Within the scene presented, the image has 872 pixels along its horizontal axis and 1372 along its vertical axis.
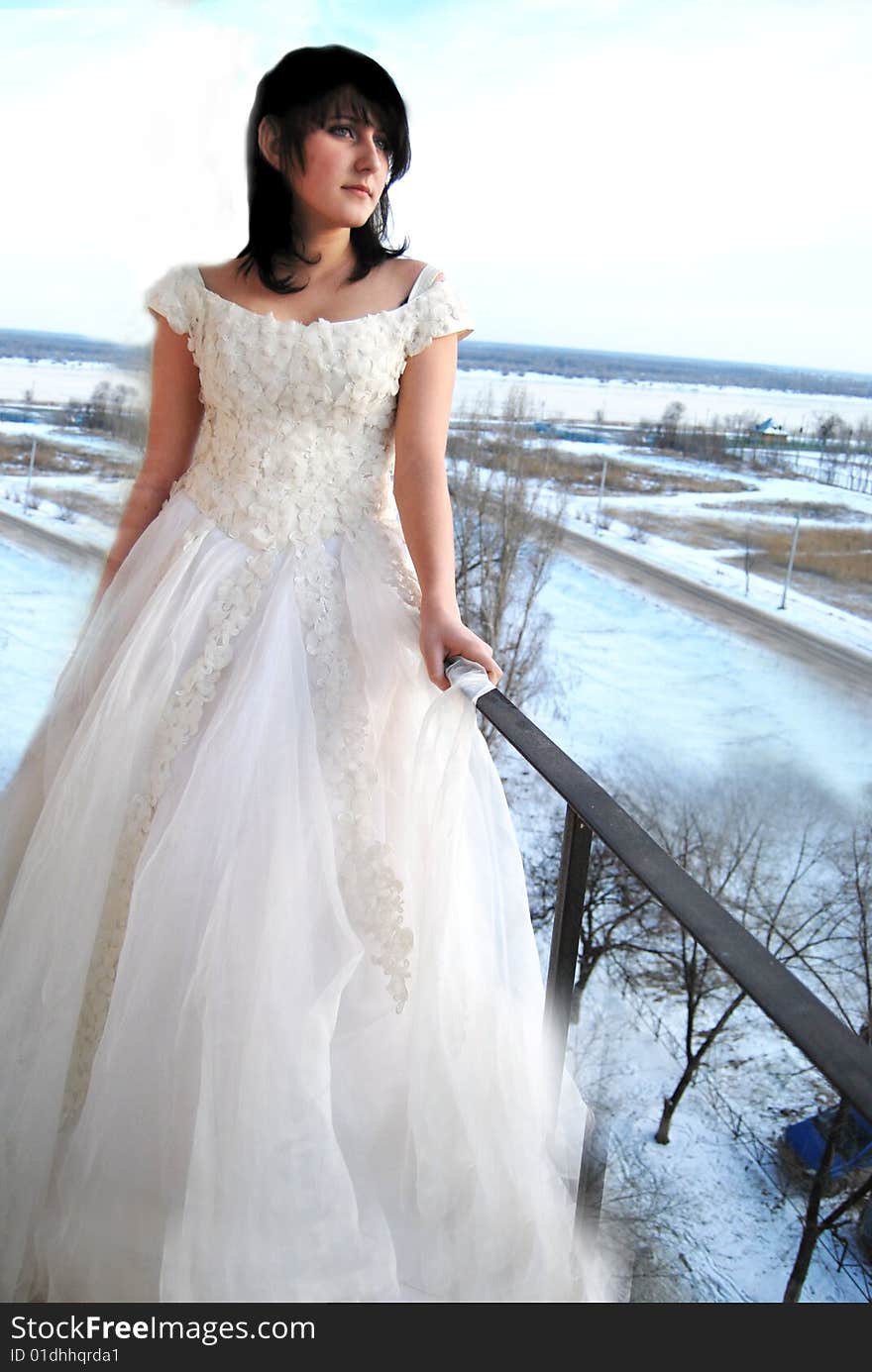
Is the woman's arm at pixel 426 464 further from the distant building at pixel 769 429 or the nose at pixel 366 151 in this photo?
the distant building at pixel 769 429

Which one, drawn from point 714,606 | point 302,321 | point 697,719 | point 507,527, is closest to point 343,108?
point 302,321

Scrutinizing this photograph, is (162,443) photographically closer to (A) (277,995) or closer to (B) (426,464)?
(B) (426,464)

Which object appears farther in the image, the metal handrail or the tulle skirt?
the tulle skirt

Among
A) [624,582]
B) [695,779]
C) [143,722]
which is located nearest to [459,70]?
[624,582]

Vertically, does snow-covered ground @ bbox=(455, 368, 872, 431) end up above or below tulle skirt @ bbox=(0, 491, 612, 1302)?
above

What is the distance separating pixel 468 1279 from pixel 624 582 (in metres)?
10.8

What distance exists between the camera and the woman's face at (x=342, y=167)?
109cm

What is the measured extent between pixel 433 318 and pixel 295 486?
0.21 metres

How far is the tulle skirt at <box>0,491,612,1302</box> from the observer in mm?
868

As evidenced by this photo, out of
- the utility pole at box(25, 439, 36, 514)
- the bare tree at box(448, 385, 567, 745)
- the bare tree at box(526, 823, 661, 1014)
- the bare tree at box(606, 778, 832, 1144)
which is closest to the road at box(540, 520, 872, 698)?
the bare tree at box(448, 385, 567, 745)

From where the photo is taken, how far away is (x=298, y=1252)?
33.3 inches

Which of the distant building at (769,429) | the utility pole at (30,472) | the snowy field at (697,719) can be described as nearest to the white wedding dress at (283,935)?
the utility pole at (30,472)

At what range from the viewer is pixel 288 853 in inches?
37.5

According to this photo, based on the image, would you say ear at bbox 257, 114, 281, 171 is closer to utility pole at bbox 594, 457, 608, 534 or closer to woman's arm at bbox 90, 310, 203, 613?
woman's arm at bbox 90, 310, 203, 613
